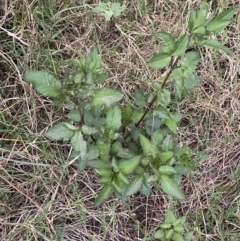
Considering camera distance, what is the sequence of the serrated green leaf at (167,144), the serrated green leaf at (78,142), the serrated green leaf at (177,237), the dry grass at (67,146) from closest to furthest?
1. the serrated green leaf at (78,142)
2. the serrated green leaf at (167,144)
3. the serrated green leaf at (177,237)
4. the dry grass at (67,146)

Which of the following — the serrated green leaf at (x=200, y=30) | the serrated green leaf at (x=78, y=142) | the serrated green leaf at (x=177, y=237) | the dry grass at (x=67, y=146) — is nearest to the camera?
the serrated green leaf at (x=200, y=30)

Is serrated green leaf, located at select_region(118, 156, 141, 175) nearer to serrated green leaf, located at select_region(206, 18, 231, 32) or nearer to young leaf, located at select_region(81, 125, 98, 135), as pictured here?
young leaf, located at select_region(81, 125, 98, 135)

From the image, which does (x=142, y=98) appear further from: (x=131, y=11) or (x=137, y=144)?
(x=131, y=11)

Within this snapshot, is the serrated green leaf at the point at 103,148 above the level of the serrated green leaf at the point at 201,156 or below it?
above

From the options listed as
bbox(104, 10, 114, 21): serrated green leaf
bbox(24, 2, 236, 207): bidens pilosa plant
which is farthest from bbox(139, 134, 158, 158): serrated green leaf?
bbox(104, 10, 114, 21): serrated green leaf

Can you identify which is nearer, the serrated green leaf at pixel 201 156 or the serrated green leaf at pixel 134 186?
the serrated green leaf at pixel 134 186

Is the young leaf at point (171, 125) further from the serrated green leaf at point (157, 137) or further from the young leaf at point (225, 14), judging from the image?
the young leaf at point (225, 14)

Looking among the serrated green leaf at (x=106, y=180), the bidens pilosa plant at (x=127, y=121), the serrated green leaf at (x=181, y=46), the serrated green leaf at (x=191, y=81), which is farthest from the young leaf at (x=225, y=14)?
the serrated green leaf at (x=106, y=180)
